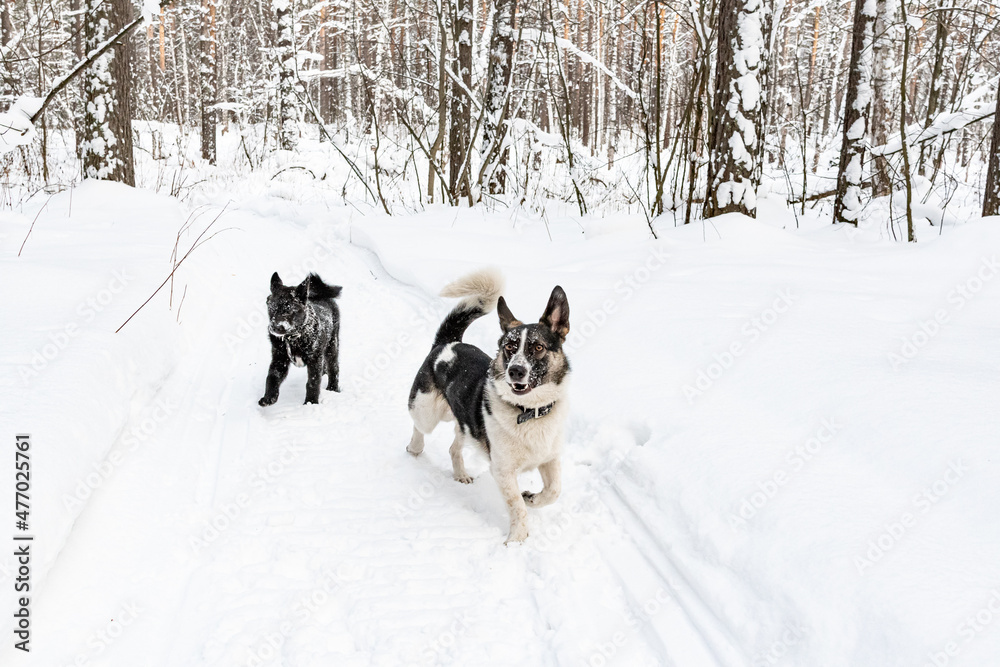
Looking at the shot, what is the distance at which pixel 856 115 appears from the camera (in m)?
8.60

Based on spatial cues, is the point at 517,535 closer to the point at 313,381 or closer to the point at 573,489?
the point at 573,489

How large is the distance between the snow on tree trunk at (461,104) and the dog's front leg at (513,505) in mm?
9988

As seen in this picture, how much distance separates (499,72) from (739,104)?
5.95 meters

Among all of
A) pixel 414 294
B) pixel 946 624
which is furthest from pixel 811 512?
pixel 414 294

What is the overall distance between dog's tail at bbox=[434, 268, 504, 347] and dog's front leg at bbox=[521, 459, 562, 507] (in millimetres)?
1093

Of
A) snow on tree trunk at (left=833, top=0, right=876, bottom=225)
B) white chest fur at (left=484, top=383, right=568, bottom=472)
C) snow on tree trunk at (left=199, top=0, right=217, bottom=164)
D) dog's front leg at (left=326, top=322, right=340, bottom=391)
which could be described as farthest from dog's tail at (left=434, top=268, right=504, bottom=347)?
snow on tree trunk at (left=199, top=0, right=217, bottom=164)

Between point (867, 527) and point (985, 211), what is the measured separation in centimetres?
615

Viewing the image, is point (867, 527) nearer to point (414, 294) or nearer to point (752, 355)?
point (752, 355)

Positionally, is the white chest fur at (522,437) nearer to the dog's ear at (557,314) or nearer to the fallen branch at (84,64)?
the dog's ear at (557,314)

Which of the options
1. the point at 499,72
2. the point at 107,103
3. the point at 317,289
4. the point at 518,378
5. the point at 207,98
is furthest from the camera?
the point at 207,98

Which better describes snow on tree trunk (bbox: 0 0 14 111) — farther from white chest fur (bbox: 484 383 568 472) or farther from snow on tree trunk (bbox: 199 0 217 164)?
snow on tree trunk (bbox: 199 0 217 164)

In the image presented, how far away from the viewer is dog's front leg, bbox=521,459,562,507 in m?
3.33

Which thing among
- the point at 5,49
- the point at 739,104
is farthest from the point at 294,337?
the point at 739,104

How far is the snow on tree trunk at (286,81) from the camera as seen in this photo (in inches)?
799
